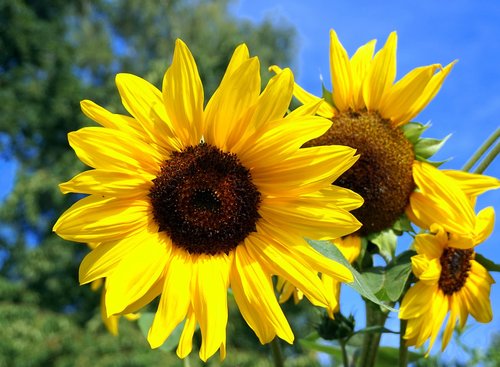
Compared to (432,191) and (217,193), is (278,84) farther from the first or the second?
(432,191)

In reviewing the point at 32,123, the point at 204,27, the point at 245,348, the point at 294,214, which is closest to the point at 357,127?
the point at 294,214

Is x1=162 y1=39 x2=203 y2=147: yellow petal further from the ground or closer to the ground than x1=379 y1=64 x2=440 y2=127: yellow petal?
closer to the ground

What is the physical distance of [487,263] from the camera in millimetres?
874

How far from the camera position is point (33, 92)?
8430mm

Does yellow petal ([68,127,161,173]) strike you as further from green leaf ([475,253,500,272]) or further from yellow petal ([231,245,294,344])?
green leaf ([475,253,500,272])

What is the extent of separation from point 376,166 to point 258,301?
0.97 ft

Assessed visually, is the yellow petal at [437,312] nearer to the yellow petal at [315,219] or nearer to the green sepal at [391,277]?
the green sepal at [391,277]

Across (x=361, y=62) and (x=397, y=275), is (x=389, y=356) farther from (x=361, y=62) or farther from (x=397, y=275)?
(x=361, y=62)

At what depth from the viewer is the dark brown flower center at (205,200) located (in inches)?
26.4

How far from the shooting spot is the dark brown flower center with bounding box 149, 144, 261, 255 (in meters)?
0.67

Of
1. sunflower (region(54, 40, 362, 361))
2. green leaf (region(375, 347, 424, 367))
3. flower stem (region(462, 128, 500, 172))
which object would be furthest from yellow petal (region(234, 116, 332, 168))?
green leaf (region(375, 347, 424, 367))

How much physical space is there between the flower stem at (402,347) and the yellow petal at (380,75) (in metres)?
0.30

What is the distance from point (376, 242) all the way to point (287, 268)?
0.22 m

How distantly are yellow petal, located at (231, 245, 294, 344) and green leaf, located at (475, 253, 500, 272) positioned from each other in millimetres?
365
